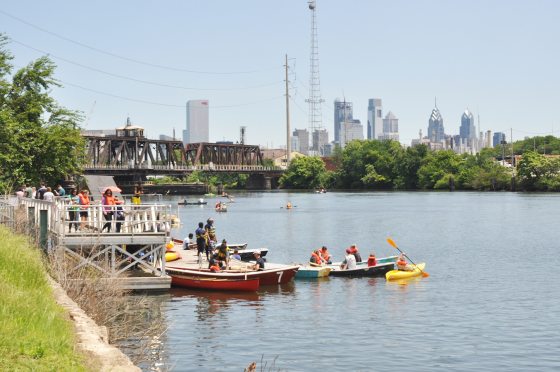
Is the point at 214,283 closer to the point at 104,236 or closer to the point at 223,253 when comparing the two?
the point at 223,253

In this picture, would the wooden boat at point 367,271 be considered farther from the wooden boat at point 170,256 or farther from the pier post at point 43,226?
the pier post at point 43,226

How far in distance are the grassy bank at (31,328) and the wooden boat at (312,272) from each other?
82.4 ft

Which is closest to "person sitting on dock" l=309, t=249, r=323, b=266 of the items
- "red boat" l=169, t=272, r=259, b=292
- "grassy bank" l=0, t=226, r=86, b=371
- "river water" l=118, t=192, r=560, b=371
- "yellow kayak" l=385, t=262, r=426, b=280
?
"river water" l=118, t=192, r=560, b=371

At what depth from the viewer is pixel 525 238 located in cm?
7144

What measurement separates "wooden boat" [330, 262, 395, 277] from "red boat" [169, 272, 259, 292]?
7.81 meters

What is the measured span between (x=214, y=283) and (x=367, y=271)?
10724 millimetres

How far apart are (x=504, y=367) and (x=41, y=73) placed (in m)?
38.0

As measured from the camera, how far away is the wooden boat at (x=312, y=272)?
42969 millimetres

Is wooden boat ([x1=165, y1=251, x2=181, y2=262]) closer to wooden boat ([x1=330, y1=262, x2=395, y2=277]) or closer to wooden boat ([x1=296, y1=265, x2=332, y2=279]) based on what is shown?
wooden boat ([x1=296, y1=265, x2=332, y2=279])

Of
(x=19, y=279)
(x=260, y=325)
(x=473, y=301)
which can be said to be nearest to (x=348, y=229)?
(x=473, y=301)

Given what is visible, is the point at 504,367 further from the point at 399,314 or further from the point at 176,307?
the point at 176,307

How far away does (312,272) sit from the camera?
142 feet

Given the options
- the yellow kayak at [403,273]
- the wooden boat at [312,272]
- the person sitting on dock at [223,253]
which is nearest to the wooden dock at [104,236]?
the person sitting on dock at [223,253]

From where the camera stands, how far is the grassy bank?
12.8m
